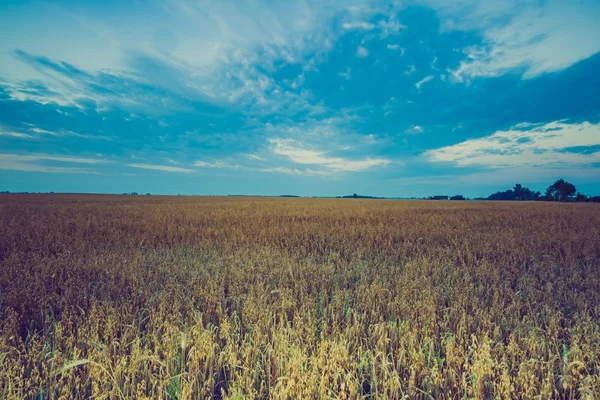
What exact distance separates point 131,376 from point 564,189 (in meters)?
139

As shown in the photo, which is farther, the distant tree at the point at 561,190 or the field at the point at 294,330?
the distant tree at the point at 561,190

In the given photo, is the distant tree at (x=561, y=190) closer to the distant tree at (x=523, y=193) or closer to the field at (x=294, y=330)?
the distant tree at (x=523, y=193)

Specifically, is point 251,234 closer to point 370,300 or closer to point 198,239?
point 198,239

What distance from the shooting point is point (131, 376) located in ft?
7.48

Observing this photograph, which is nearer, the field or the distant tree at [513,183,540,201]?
the field

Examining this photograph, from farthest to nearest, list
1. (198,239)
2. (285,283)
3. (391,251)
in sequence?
(198,239)
(391,251)
(285,283)

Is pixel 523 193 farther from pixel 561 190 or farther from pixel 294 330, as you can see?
pixel 294 330

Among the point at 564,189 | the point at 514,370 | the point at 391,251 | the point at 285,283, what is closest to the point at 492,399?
the point at 514,370

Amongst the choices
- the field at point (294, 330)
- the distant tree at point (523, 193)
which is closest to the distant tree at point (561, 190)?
the distant tree at point (523, 193)

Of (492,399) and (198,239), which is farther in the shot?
(198,239)

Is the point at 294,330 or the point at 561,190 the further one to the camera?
the point at 561,190

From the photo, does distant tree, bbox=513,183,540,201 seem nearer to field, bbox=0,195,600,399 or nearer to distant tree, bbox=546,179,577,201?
distant tree, bbox=546,179,577,201

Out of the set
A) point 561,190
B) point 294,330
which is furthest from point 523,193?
point 294,330

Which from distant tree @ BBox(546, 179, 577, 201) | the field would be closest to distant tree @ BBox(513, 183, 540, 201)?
distant tree @ BBox(546, 179, 577, 201)
